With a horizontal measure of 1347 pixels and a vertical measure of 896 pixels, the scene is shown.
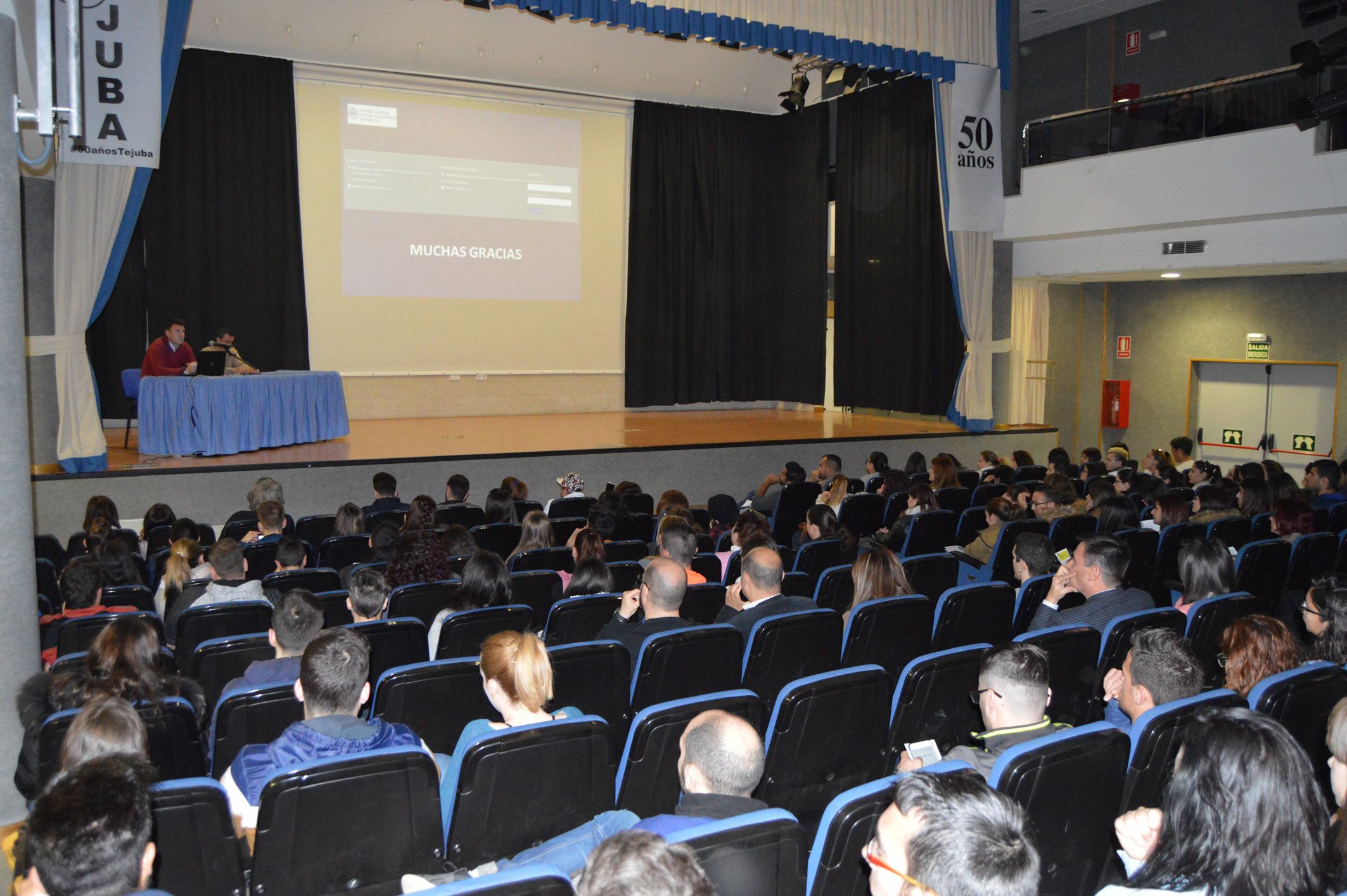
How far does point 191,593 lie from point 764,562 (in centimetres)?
261

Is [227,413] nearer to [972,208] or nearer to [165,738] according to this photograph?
[165,738]

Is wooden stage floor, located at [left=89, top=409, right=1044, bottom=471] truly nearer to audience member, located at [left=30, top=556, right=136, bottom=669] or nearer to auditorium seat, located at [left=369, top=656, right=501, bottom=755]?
audience member, located at [left=30, top=556, right=136, bottom=669]

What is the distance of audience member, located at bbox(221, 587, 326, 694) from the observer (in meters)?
3.29

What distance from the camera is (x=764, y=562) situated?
407cm

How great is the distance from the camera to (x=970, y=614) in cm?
421

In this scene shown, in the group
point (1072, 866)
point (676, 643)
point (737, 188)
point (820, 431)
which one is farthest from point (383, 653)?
point (737, 188)

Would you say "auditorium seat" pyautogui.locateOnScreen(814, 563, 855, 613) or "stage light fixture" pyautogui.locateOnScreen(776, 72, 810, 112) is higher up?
"stage light fixture" pyautogui.locateOnScreen(776, 72, 810, 112)

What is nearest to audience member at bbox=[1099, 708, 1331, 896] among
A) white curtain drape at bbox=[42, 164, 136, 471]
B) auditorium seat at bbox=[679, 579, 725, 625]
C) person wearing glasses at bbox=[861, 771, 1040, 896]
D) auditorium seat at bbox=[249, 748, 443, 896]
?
person wearing glasses at bbox=[861, 771, 1040, 896]

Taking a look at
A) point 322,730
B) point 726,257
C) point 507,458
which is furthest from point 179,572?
point 726,257

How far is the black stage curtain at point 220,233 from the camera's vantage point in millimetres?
12000

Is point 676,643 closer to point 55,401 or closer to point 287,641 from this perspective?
point 287,641

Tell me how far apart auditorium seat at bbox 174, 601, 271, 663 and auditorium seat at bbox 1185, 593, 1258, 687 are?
3679 mm

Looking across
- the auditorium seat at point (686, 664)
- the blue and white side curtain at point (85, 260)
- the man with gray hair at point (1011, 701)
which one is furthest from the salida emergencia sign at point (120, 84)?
the man with gray hair at point (1011, 701)

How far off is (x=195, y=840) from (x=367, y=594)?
166cm
